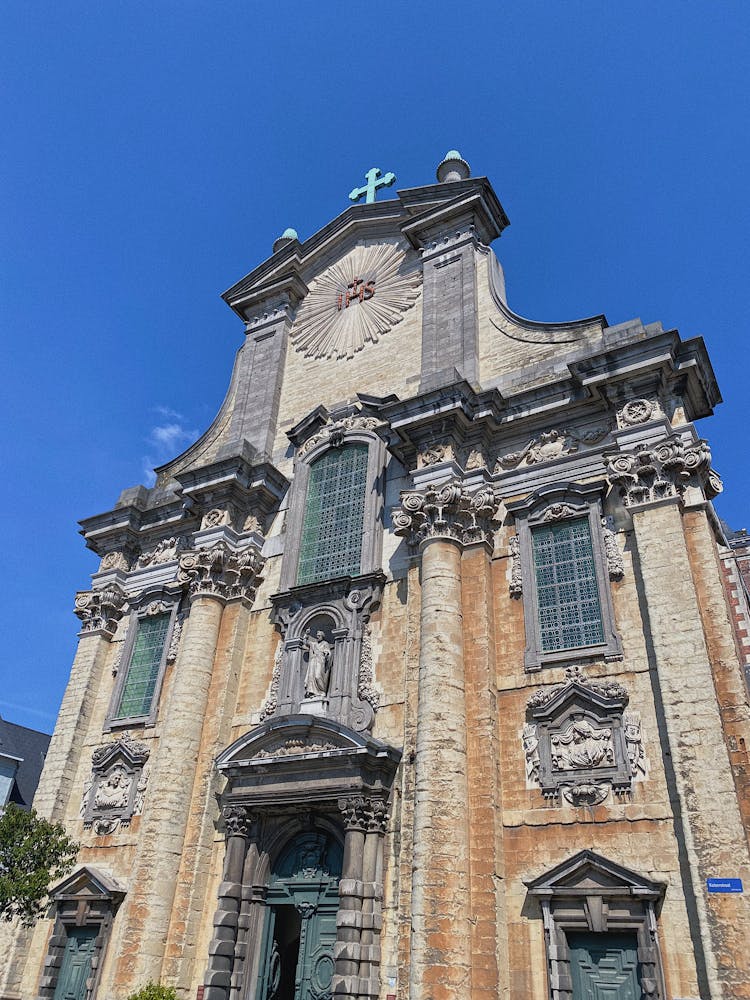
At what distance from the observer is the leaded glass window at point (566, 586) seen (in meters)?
11.9

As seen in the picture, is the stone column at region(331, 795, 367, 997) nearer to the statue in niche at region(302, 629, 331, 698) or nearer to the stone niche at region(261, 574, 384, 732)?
the stone niche at region(261, 574, 384, 732)

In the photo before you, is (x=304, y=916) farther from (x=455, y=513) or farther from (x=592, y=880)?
(x=455, y=513)

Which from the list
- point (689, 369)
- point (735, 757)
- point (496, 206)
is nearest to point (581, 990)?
point (735, 757)

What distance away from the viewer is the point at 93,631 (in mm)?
17953

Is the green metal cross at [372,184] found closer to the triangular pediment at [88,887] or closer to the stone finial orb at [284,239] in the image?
the stone finial orb at [284,239]

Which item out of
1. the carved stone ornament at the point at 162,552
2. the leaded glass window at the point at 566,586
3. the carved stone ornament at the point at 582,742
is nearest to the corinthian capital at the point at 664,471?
the leaded glass window at the point at 566,586

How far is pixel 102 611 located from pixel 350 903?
31.9 ft

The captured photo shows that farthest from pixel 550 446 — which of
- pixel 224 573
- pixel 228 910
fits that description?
pixel 228 910

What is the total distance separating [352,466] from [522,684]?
6.27 m

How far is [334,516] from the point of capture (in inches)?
622

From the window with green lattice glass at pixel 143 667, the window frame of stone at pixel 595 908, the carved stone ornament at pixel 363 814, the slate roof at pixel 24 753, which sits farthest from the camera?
the slate roof at pixel 24 753

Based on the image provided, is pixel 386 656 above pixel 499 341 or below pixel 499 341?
below

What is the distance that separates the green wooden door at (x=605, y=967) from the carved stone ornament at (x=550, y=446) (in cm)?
744

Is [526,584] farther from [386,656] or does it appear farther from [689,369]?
[689,369]
